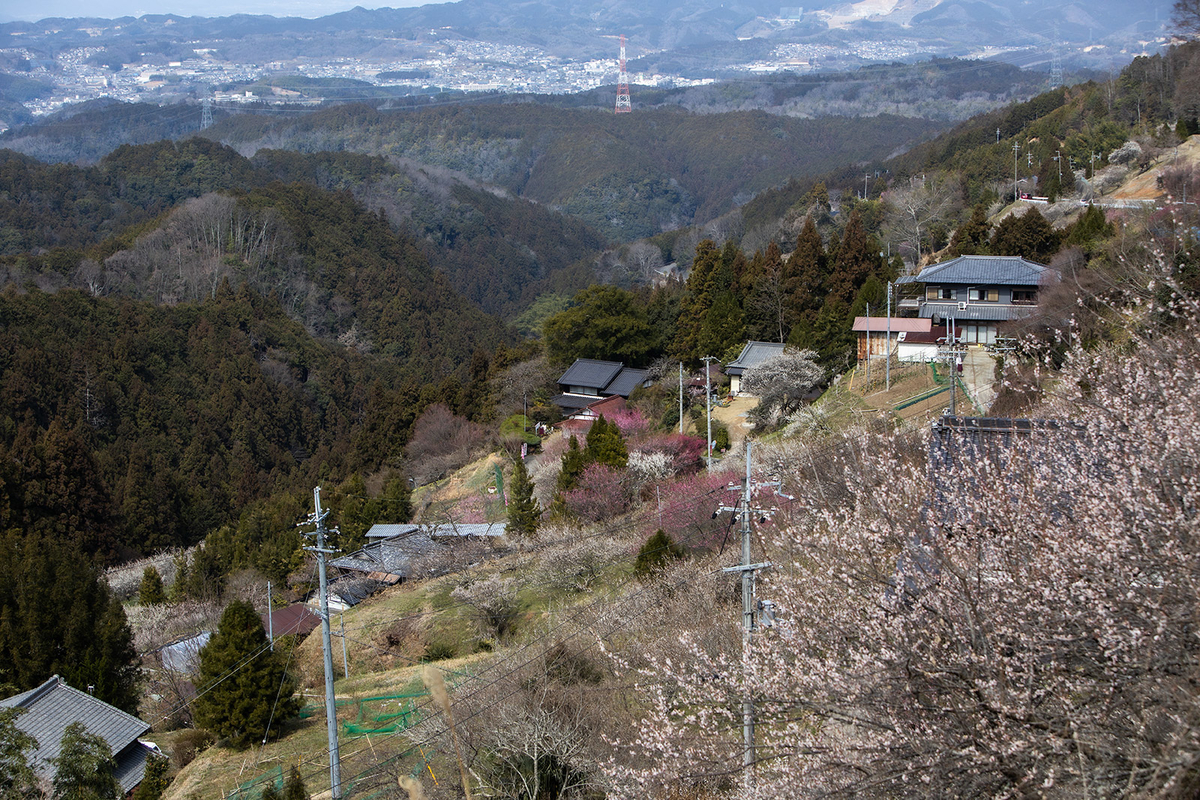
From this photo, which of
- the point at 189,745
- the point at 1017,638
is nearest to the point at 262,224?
the point at 189,745

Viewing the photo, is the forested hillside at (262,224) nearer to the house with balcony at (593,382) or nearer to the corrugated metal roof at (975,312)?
the house with balcony at (593,382)

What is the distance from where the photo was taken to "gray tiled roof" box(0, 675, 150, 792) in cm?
1356

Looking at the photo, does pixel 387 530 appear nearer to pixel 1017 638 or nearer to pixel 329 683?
pixel 329 683

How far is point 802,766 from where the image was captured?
5.91 m

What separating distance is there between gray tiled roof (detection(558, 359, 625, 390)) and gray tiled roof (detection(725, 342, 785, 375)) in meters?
4.79

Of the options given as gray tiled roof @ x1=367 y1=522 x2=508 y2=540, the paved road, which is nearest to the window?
the paved road

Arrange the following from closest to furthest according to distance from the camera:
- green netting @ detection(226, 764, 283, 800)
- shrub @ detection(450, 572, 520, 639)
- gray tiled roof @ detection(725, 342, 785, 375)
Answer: green netting @ detection(226, 764, 283, 800)
shrub @ detection(450, 572, 520, 639)
gray tiled roof @ detection(725, 342, 785, 375)

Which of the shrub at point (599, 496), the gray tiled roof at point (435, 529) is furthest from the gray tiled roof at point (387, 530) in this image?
the shrub at point (599, 496)

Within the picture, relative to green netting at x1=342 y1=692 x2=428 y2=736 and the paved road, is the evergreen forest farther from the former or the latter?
the paved road

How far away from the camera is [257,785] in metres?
12.5

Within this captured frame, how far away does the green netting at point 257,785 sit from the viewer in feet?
39.6

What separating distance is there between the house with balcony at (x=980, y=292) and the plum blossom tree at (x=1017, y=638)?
736 inches

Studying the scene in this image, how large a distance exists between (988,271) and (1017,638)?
22626 mm

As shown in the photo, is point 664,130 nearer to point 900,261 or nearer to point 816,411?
point 900,261
